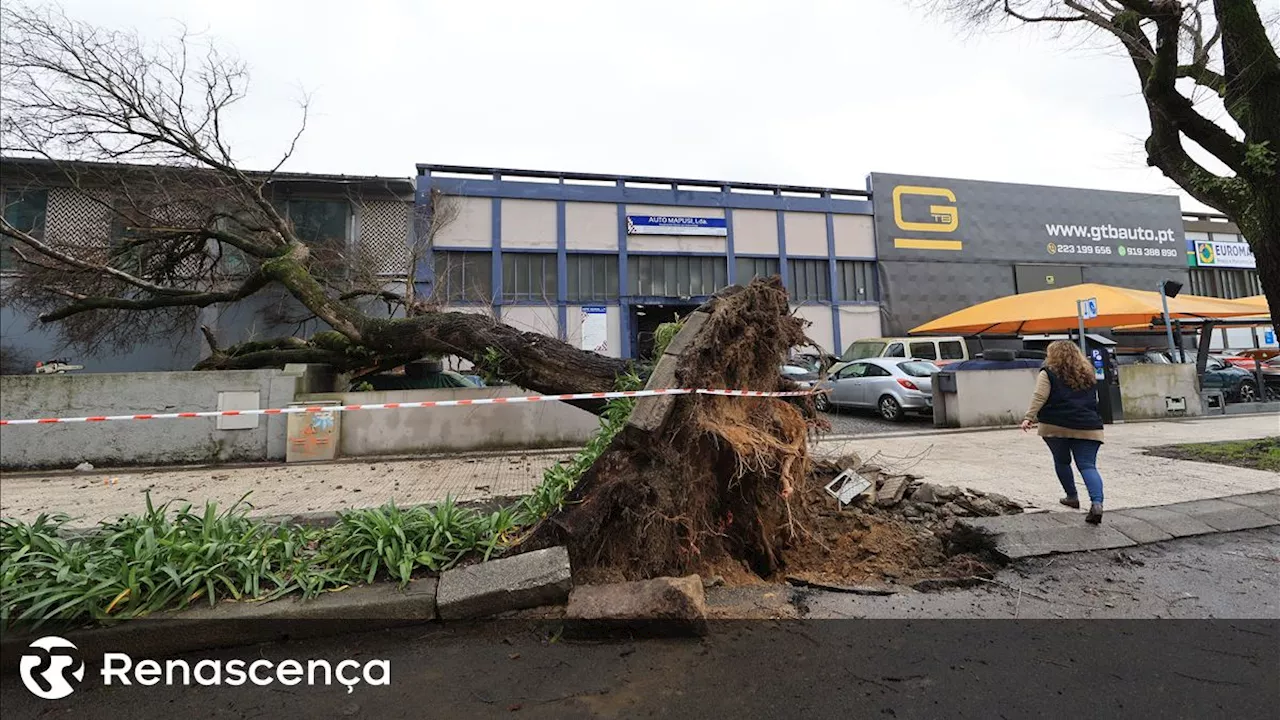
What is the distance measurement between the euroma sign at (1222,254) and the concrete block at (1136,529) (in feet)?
122

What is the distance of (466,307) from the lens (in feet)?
68.6

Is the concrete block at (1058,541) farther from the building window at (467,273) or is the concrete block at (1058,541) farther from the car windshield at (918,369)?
the building window at (467,273)

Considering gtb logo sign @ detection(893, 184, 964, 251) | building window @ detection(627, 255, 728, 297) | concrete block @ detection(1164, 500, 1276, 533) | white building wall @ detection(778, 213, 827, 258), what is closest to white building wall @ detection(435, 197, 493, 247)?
building window @ detection(627, 255, 728, 297)

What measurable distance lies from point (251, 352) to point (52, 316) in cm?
306

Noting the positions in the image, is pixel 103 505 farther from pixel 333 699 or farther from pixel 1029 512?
pixel 1029 512

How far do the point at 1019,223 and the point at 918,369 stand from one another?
2035 cm

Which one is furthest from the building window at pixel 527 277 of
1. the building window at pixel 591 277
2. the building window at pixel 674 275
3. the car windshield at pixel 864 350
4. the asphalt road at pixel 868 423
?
the asphalt road at pixel 868 423

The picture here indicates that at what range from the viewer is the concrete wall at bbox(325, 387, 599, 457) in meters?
9.23

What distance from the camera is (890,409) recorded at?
12.2m

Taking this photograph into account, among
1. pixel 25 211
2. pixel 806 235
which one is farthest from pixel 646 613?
pixel 25 211

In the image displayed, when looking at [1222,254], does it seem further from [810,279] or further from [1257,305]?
[810,279]

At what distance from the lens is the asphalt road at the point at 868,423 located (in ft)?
35.1

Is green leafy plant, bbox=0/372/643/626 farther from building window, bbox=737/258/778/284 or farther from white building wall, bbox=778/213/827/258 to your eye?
white building wall, bbox=778/213/827/258

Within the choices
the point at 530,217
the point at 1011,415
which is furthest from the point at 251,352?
the point at 1011,415
